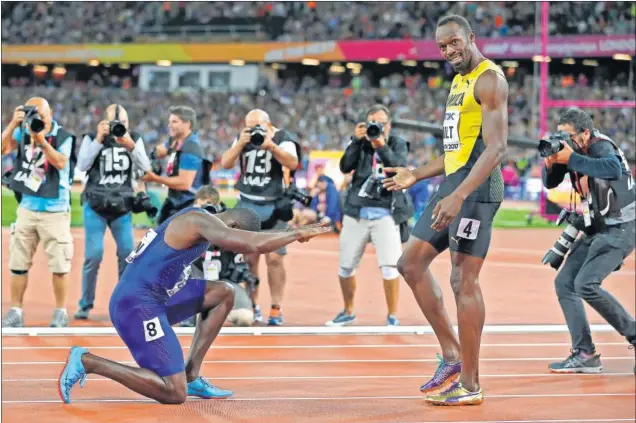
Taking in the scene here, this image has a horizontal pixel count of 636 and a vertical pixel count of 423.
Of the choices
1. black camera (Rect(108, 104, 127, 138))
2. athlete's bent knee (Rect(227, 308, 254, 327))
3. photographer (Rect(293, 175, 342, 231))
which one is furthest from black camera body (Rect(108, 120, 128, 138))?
photographer (Rect(293, 175, 342, 231))

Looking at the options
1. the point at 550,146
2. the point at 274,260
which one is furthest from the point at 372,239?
the point at 550,146

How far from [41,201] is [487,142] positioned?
4866mm

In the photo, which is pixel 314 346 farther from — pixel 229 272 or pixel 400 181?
pixel 400 181

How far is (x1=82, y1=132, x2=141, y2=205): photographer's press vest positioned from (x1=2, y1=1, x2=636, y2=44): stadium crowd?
77.2ft

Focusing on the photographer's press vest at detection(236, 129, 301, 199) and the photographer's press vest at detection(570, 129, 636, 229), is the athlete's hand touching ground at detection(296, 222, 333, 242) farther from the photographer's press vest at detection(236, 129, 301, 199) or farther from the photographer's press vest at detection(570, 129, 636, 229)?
the photographer's press vest at detection(236, 129, 301, 199)

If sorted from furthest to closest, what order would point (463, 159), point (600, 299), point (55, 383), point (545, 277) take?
point (545, 277)
point (600, 299)
point (55, 383)
point (463, 159)

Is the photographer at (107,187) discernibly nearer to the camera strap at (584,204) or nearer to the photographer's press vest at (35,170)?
the photographer's press vest at (35,170)

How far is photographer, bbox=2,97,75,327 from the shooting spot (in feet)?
30.7

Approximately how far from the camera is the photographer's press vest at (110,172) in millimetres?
9797

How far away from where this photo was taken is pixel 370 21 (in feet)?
130

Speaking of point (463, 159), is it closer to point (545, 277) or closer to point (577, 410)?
point (577, 410)

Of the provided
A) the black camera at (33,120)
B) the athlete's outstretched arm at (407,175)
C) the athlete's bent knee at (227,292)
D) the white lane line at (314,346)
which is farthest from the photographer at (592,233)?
the black camera at (33,120)

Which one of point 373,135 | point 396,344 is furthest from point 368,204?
point 396,344

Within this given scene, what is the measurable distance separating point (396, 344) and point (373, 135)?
1835mm
